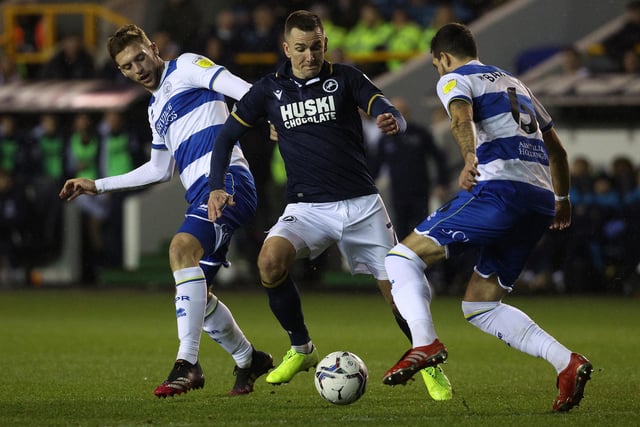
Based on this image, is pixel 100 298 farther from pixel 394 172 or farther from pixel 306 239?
pixel 306 239

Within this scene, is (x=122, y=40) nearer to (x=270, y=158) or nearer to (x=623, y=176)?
(x=623, y=176)

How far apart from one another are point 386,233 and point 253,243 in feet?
30.4

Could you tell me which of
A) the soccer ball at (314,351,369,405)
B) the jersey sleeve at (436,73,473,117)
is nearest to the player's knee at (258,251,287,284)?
the soccer ball at (314,351,369,405)

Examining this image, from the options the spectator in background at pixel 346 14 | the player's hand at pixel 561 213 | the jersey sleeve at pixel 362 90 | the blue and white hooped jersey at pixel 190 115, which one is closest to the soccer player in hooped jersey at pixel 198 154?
the blue and white hooped jersey at pixel 190 115

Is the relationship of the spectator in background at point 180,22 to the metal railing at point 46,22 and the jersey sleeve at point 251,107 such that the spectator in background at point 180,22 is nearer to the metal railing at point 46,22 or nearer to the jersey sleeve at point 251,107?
the metal railing at point 46,22

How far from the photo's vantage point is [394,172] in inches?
613

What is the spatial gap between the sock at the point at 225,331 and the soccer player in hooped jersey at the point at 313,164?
1.13ft

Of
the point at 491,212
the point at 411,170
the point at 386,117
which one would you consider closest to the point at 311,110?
the point at 386,117

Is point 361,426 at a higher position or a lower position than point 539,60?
lower

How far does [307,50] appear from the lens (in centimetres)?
720

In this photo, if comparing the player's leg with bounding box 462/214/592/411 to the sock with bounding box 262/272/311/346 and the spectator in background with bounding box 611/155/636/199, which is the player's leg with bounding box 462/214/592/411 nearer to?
the sock with bounding box 262/272/311/346

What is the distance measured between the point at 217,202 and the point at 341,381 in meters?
1.20

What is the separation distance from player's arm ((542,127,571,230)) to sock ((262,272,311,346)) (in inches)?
60.2

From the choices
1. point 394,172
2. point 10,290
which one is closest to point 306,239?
point 394,172
